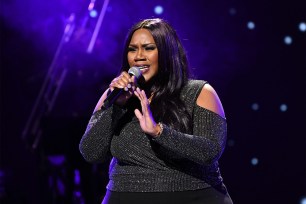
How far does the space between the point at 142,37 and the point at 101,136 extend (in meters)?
0.46

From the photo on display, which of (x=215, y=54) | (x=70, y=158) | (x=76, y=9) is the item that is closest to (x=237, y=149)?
(x=215, y=54)

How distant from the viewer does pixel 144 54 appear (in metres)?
2.17

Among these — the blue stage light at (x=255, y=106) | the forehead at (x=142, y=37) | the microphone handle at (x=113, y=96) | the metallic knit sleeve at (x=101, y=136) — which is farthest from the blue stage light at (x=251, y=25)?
the microphone handle at (x=113, y=96)

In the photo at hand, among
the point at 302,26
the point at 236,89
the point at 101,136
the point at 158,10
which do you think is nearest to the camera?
the point at 101,136

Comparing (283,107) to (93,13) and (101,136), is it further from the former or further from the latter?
(101,136)

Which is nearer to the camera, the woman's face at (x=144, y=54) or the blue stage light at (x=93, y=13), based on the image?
the woman's face at (x=144, y=54)

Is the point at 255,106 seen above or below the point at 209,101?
below

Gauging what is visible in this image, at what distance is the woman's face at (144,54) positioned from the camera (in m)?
2.16

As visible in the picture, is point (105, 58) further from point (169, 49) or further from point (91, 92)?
point (169, 49)

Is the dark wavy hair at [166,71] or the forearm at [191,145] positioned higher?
the dark wavy hair at [166,71]

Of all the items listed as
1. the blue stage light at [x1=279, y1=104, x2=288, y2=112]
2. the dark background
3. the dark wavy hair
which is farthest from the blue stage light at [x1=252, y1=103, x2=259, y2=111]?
the dark wavy hair

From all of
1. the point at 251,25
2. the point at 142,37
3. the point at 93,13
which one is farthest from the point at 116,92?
the point at 93,13

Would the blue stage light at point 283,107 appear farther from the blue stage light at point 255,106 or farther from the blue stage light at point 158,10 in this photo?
the blue stage light at point 158,10

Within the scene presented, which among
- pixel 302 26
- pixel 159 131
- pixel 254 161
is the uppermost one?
pixel 302 26
